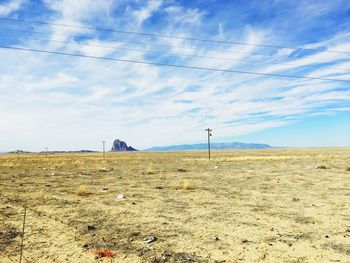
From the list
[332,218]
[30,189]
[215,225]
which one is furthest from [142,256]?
[30,189]

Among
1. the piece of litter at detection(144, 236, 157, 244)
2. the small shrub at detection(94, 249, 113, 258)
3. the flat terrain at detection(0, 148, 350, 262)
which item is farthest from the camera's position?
the piece of litter at detection(144, 236, 157, 244)

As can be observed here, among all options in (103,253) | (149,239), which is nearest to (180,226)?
(149,239)

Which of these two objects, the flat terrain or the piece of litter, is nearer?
the flat terrain

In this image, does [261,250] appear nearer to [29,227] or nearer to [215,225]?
[215,225]

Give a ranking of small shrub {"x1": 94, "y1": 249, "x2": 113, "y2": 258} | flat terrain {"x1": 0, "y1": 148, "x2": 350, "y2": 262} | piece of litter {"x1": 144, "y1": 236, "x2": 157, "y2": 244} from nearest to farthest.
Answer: small shrub {"x1": 94, "y1": 249, "x2": 113, "y2": 258}
flat terrain {"x1": 0, "y1": 148, "x2": 350, "y2": 262}
piece of litter {"x1": 144, "y1": 236, "x2": 157, "y2": 244}

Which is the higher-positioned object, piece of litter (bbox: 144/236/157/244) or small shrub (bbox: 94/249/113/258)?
piece of litter (bbox: 144/236/157/244)

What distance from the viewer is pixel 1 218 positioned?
35.0 feet

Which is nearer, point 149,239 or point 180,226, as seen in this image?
point 149,239

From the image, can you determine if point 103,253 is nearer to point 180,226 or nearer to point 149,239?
point 149,239

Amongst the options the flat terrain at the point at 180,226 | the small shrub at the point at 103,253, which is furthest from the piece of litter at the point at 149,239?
the small shrub at the point at 103,253

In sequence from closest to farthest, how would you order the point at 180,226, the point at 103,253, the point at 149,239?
1. the point at 103,253
2. the point at 149,239
3. the point at 180,226

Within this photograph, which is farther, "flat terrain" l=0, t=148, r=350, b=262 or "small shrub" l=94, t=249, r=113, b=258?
"flat terrain" l=0, t=148, r=350, b=262

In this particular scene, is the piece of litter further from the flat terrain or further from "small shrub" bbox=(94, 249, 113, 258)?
"small shrub" bbox=(94, 249, 113, 258)

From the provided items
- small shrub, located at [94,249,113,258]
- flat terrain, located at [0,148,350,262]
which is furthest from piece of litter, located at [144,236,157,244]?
small shrub, located at [94,249,113,258]
